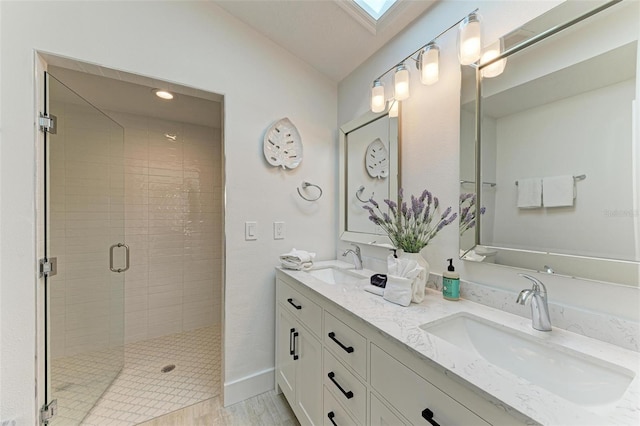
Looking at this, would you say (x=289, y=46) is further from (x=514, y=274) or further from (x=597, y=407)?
(x=597, y=407)

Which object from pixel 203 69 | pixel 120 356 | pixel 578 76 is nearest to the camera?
pixel 578 76

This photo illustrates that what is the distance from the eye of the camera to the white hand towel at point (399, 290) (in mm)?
1070

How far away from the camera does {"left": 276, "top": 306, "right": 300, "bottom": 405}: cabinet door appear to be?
5.05 ft

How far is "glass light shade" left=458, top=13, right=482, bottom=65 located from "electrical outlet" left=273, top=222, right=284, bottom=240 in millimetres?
1448

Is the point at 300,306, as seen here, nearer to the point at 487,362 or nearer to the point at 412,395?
the point at 412,395

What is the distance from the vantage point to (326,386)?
1192 mm

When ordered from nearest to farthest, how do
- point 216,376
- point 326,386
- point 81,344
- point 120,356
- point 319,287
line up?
point 326,386, point 319,287, point 81,344, point 216,376, point 120,356

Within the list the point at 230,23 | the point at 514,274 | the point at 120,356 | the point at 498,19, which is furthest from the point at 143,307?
the point at 498,19

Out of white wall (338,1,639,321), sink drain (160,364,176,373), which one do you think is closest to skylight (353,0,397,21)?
white wall (338,1,639,321)

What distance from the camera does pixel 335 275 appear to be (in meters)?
1.84

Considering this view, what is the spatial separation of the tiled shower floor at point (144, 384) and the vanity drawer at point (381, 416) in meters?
1.42

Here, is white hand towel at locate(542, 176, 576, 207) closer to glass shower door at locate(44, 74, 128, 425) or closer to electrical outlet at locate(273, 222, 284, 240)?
electrical outlet at locate(273, 222, 284, 240)

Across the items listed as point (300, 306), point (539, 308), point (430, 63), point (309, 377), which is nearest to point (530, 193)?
point (539, 308)

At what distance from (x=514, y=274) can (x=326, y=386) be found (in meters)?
0.97
